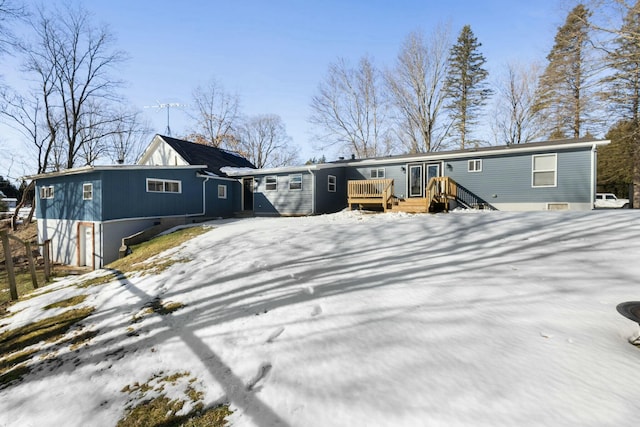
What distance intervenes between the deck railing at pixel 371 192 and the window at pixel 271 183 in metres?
4.81

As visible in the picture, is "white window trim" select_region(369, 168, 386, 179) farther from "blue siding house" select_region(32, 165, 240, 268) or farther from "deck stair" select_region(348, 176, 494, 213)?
"blue siding house" select_region(32, 165, 240, 268)

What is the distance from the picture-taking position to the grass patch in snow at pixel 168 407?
239 cm

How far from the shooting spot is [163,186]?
14180 mm

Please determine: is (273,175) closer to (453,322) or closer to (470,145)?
(453,322)

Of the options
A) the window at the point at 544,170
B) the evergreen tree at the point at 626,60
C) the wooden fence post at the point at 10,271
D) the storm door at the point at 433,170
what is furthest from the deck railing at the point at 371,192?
the wooden fence post at the point at 10,271

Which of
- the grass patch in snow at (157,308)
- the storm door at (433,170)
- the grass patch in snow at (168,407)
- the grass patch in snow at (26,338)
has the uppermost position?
the storm door at (433,170)

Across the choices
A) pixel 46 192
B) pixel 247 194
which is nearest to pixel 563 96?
pixel 247 194

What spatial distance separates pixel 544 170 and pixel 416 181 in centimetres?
538

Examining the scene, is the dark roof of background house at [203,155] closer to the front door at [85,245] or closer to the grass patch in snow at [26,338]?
the front door at [85,245]

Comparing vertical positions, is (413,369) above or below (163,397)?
above

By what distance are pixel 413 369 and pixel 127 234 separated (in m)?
14.3

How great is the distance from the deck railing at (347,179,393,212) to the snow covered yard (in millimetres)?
7041

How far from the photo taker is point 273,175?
16.5 m

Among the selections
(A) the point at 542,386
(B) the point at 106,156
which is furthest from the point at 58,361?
(B) the point at 106,156
